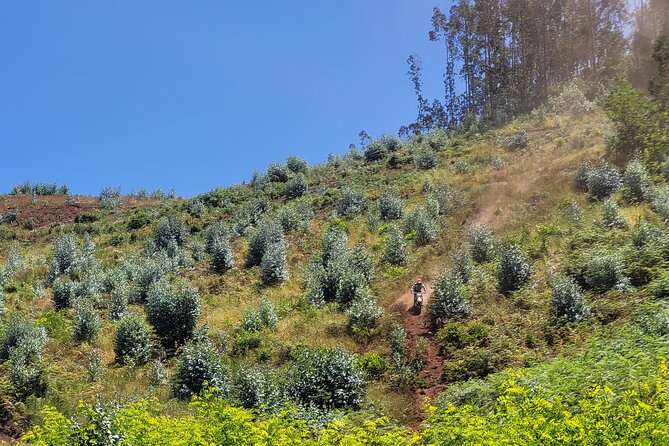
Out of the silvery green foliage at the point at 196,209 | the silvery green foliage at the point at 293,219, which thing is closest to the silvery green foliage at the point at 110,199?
the silvery green foliage at the point at 196,209

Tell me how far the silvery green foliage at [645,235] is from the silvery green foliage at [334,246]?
34.0 feet

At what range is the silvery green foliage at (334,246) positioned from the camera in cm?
2184

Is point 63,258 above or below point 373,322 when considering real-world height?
above

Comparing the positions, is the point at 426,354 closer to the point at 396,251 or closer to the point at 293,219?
the point at 396,251

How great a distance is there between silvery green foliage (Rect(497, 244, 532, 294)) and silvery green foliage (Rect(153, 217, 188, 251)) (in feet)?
57.7

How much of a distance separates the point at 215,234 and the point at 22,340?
12.9 m

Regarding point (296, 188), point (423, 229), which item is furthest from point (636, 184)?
point (296, 188)

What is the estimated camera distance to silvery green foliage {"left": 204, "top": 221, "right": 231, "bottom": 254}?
27008 mm

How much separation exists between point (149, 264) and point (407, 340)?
11.7m

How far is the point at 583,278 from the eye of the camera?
14.9 m

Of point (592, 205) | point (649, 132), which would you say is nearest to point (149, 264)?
point (592, 205)

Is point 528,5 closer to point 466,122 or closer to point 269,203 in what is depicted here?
point 466,122

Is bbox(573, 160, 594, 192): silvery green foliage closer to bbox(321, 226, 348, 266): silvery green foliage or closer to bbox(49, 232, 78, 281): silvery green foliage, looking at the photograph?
bbox(321, 226, 348, 266): silvery green foliage

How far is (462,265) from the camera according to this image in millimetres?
17734
